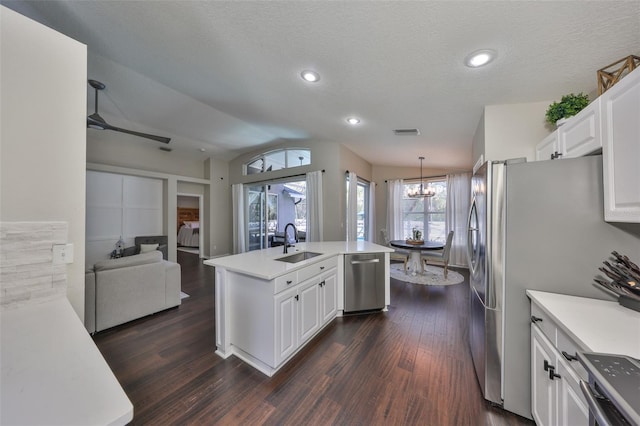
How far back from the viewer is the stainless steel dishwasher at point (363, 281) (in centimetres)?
288

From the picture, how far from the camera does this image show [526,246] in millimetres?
1470

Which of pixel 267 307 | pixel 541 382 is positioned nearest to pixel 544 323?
pixel 541 382

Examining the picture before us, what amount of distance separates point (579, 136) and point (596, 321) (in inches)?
47.0

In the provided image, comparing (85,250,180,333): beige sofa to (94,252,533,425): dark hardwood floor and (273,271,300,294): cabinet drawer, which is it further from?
(273,271,300,294): cabinet drawer

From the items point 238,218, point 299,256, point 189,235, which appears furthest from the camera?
point 189,235

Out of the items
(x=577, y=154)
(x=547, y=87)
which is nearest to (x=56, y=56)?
(x=577, y=154)

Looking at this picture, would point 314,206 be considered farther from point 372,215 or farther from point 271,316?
point 271,316

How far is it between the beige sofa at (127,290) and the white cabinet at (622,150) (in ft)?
13.8

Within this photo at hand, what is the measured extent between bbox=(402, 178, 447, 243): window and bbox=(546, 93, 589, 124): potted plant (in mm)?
3766

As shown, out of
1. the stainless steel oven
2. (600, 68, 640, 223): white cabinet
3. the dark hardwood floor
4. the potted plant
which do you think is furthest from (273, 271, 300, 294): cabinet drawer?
the potted plant

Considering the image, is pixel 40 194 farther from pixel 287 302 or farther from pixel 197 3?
pixel 287 302

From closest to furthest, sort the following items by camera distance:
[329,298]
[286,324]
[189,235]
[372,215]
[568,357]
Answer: [568,357], [286,324], [329,298], [372,215], [189,235]

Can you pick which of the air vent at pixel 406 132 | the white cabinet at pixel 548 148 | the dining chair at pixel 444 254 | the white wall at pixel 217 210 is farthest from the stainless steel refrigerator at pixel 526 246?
the white wall at pixel 217 210

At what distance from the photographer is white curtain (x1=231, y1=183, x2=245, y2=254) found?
21.1 feet
